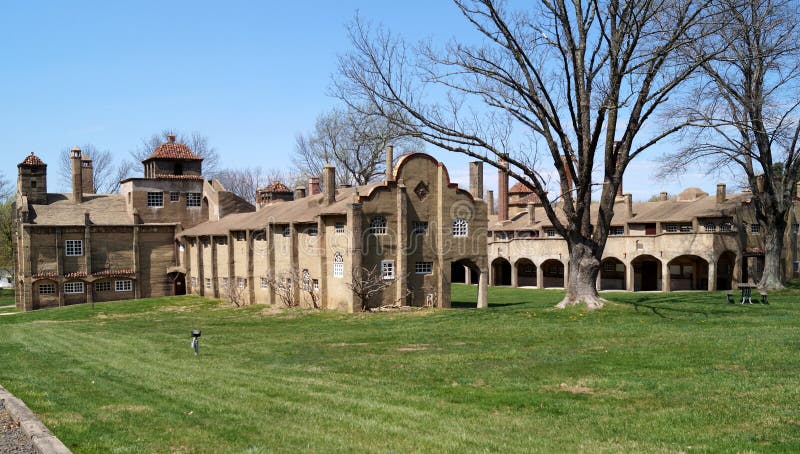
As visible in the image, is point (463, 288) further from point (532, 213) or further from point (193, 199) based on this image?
point (193, 199)

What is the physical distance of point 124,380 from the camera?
1466 cm

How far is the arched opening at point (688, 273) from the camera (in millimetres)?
52062

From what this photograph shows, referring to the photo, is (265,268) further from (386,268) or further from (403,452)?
(403,452)

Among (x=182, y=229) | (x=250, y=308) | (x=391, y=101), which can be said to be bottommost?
(x=250, y=308)

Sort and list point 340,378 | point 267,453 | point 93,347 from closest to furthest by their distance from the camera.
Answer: point 267,453 < point 340,378 < point 93,347

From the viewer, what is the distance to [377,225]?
35.0 m

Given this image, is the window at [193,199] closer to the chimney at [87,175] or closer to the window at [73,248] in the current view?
the window at [73,248]

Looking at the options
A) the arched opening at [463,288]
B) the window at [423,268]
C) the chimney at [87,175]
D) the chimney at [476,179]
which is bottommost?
the arched opening at [463,288]

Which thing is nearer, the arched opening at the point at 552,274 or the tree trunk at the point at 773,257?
the tree trunk at the point at 773,257

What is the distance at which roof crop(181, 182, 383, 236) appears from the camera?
36469mm

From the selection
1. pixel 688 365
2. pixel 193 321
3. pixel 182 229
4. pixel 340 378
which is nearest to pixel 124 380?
pixel 340 378

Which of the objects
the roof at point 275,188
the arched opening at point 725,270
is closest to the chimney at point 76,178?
the roof at point 275,188

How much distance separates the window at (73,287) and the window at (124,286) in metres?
2.39

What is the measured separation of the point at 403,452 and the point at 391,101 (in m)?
17.2
